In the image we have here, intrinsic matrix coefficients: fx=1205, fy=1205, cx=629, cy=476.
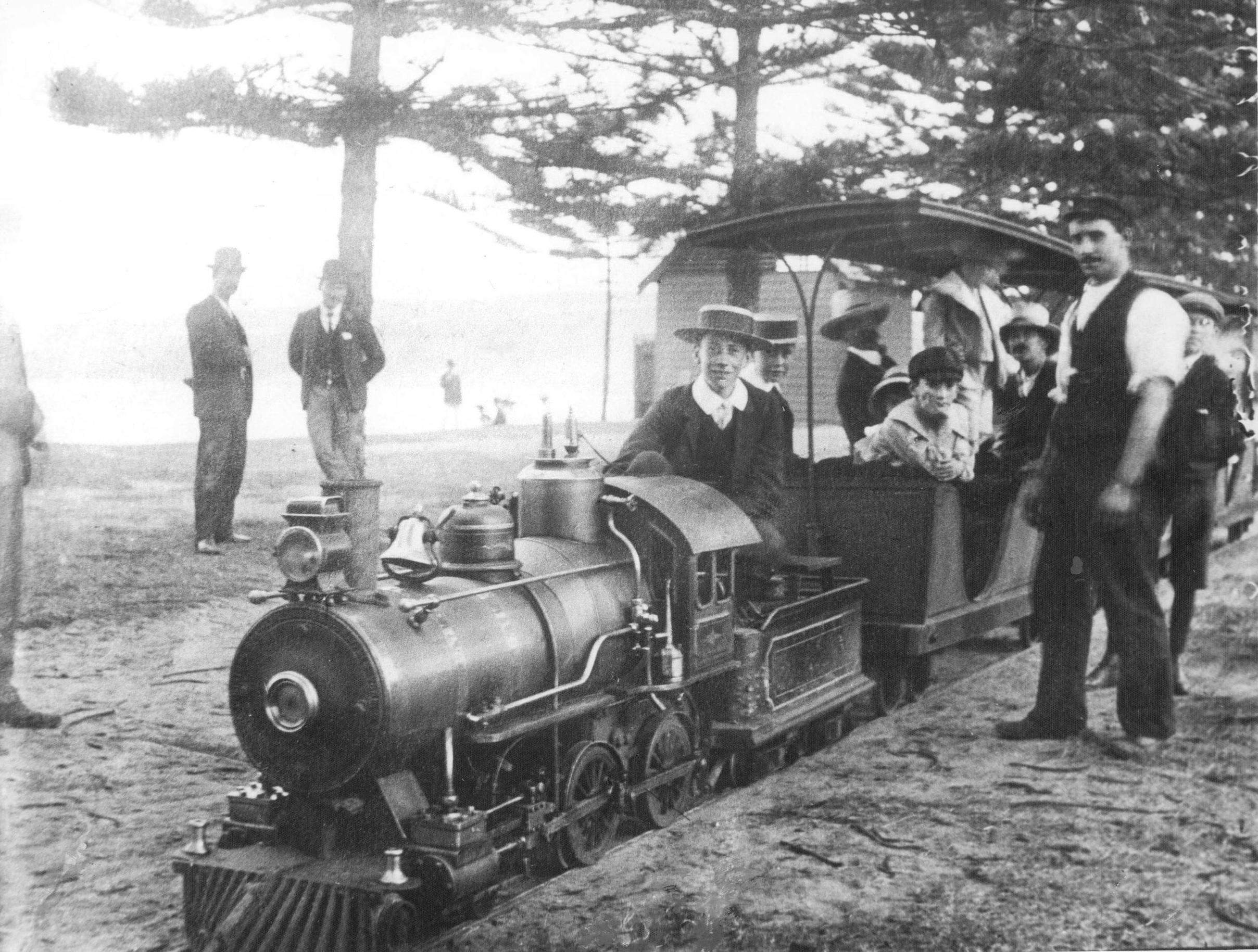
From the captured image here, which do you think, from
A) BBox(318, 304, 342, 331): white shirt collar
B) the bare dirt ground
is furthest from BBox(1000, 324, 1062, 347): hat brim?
BBox(318, 304, 342, 331): white shirt collar

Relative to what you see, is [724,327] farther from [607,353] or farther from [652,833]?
[652,833]

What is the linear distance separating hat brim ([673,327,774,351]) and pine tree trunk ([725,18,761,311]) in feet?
1.34

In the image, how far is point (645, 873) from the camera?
3.61 meters

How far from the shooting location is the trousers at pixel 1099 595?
14.3ft

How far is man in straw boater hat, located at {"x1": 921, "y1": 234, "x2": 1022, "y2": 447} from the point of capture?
18.3ft

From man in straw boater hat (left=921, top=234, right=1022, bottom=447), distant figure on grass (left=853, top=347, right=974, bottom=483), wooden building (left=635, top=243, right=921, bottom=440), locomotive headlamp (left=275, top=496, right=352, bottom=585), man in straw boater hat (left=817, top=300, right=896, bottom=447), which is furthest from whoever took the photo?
man in straw boater hat (left=817, top=300, right=896, bottom=447)

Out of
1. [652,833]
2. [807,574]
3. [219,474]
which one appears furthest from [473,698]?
[807,574]

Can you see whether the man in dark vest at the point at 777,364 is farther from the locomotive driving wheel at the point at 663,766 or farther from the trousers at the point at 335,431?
the trousers at the point at 335,431

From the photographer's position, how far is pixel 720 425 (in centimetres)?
495

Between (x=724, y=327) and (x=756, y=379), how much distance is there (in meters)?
0.40

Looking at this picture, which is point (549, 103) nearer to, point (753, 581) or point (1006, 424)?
point (753, 581)

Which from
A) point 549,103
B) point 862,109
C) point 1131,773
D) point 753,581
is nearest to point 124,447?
point 549,103

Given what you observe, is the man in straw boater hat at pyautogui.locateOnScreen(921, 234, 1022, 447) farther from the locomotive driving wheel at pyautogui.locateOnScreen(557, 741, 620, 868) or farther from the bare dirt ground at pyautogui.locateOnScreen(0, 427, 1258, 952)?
the locomotive driving wheel at pyautogui.locateOnScreen(557, 741, 620, 868)

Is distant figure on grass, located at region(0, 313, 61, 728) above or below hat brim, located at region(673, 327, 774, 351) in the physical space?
below
